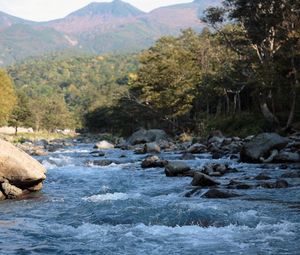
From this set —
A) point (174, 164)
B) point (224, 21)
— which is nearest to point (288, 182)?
point (174, 164)

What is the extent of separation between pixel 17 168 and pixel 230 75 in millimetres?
33487

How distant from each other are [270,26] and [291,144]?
533 inches

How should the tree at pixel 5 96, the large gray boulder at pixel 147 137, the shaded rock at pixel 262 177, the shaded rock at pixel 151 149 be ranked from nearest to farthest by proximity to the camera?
1. the shaded rock at pixel 262 177
2. the shaded rock at pixel 151 149
3. the large gray boulder at pixel 147 137
4. the tree at pixel 5 96

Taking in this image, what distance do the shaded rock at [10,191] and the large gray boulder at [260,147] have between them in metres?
13.8

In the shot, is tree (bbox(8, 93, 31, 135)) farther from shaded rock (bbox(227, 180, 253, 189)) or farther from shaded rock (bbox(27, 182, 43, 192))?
shaded rock (bbox(227, 180, 253, 189))

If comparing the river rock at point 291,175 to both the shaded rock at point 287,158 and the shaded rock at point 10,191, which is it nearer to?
the shaded rock at point 287,158

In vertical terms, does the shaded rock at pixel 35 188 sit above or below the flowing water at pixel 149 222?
below

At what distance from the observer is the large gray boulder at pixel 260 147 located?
2548cm

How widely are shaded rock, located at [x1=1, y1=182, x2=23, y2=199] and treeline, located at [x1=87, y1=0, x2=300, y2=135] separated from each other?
21.8m

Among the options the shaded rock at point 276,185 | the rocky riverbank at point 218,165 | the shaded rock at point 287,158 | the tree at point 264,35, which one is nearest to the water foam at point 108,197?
the rocky riverbank at point 218,165

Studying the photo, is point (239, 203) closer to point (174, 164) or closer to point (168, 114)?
point (174, 164)

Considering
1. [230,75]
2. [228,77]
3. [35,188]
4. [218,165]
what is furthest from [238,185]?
[230,75]

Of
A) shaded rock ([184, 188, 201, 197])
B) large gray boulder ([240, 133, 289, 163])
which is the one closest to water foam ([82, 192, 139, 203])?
shaded rock ([184, 188, 201, 197])

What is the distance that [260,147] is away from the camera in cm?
2602
